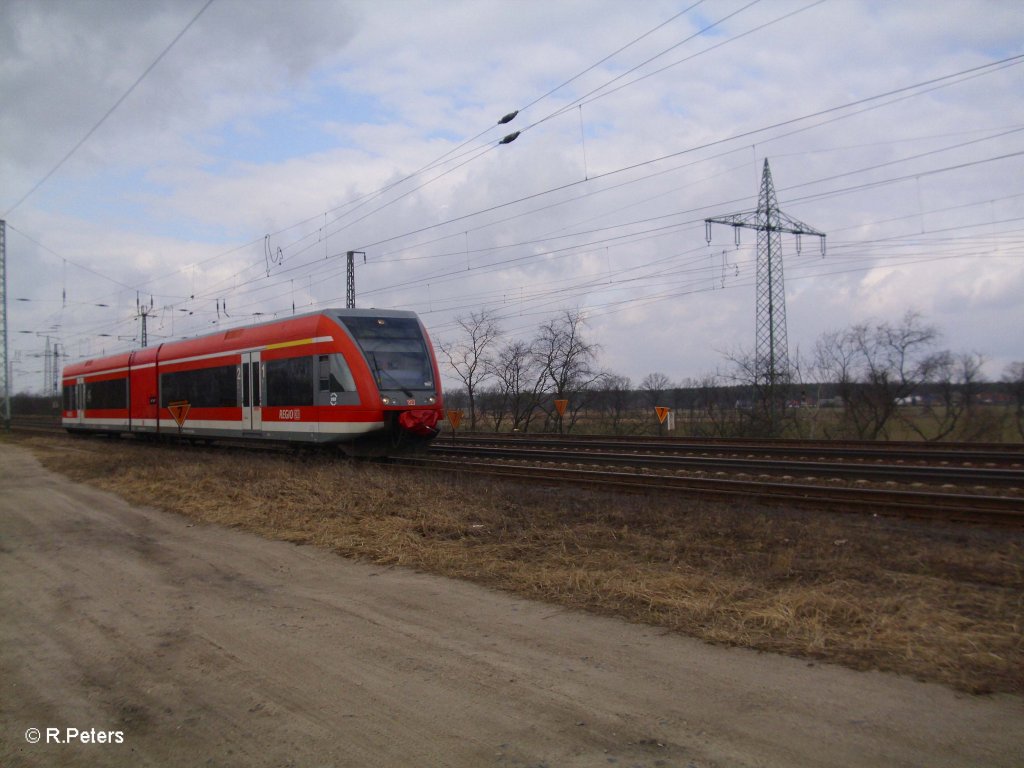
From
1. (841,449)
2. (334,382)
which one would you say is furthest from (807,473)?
(334,382)

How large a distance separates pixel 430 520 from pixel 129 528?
4.27m

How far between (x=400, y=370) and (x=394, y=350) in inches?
18.3

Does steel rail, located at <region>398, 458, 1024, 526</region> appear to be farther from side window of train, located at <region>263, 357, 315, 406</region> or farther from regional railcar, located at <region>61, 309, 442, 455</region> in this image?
side window of train, located at <region>263, 357, 315, 406</region>

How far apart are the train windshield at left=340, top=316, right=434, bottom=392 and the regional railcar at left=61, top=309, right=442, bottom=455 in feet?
0.07

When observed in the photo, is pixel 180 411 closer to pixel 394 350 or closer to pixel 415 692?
pixel 394 350

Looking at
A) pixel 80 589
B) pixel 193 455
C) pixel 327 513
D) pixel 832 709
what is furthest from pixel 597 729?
pixel 193 455

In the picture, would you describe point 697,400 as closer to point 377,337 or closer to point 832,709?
point 377,337

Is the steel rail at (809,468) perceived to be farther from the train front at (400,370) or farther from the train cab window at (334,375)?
the train cab window at (334,375)

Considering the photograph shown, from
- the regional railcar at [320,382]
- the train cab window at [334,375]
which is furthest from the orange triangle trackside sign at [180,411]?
the train cab window at [334,375]

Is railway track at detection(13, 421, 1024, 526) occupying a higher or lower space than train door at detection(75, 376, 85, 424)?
lower

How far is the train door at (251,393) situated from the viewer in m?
18.8

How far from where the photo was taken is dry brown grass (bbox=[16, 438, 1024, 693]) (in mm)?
5336

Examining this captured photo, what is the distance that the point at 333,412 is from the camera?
16.3 meters

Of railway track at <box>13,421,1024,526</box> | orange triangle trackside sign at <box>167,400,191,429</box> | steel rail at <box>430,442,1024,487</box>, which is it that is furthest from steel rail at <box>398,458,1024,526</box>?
orange triangle trackside sign at <box>167,400,191,429</box>
